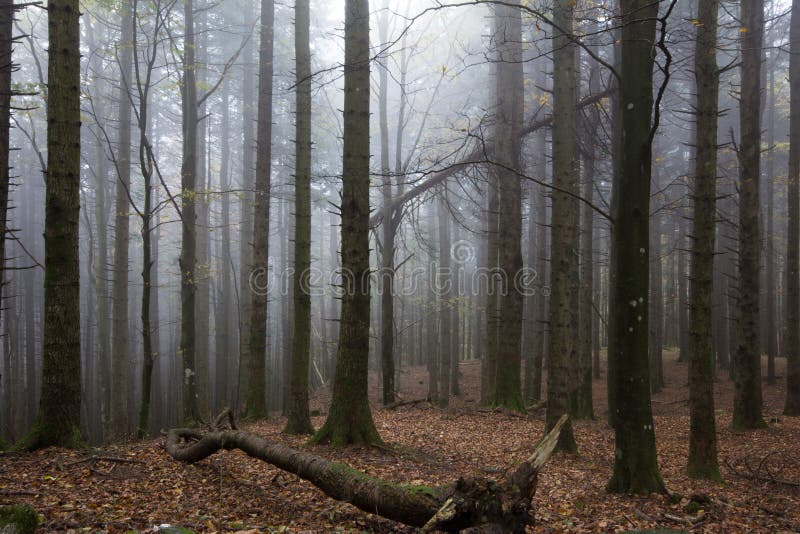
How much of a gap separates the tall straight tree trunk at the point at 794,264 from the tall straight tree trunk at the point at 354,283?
10.3 metres

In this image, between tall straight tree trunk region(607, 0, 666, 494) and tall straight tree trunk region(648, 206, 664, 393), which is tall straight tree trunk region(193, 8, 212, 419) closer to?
tall straight tree trunk region(607, 0, 666, 494)

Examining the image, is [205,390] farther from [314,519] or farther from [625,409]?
[625,409]

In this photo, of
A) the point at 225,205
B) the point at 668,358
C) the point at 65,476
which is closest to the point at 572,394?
the point at 65,476

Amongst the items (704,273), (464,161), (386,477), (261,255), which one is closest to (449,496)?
(386,477)

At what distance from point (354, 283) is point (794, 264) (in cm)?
1071

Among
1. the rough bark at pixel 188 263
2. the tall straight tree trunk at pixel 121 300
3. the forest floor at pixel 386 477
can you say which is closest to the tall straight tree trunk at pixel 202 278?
the tall straight tree trunk at pixel 121 300

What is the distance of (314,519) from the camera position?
4.35 meters

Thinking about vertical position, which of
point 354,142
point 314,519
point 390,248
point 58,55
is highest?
point 58,55

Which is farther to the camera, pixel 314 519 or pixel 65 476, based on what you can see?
pixel 65 476

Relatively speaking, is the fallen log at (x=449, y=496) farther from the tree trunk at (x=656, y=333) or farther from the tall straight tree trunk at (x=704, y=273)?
the tree trunk at (x=656, y=333)

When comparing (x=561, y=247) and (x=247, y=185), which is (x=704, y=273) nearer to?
(x=561, y=247)

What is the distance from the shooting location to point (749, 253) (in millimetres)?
10305

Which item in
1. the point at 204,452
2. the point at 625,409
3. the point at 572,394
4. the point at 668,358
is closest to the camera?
the point at 625,409

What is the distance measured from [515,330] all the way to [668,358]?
1533 centimetres
